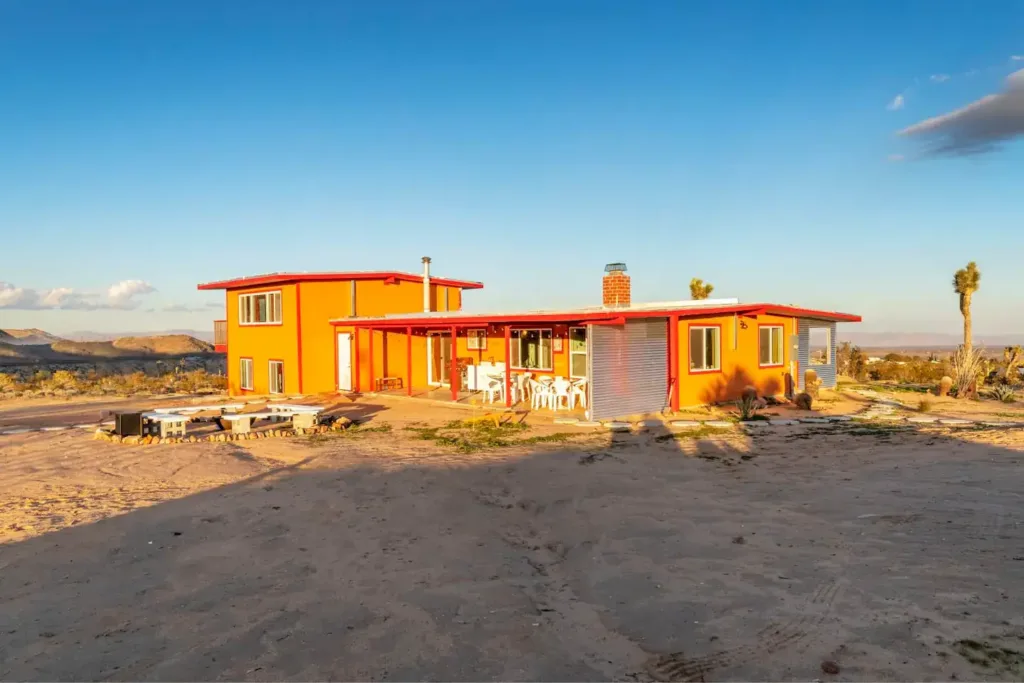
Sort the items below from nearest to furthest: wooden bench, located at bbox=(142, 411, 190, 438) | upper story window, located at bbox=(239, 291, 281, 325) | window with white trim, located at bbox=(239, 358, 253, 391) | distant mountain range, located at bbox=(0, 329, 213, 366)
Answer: wooden bench, located at bbox=(142, 411, 190, 438) < upper story window, located at bbox=(239, 291, 281, 325) < window with white trim, located at bbox=(239, 358, 253, 391) < distant mountain range, located at bbox=(0, 329, 213, 366)

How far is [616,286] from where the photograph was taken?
1608 cm

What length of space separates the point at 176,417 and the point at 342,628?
31.1 feet

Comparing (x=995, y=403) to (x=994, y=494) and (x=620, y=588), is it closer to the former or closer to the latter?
(x=994, y=494)

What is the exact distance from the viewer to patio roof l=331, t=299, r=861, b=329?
13801 millimetres

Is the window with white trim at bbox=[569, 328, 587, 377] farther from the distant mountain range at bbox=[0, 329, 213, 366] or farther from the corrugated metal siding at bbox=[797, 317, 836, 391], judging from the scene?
the distant mountain range at bbox=[0, 329, 213, 366]

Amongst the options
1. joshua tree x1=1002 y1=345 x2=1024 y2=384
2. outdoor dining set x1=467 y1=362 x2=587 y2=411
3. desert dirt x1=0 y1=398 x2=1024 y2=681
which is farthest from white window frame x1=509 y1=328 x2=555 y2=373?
joshua tree x1=1002 y1=345 x2=1024 y2=384

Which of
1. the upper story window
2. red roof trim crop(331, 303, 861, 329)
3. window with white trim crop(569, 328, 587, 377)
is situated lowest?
window with white trim crop(569, 328, 587, 377)

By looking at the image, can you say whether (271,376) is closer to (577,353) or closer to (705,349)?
(577,353)

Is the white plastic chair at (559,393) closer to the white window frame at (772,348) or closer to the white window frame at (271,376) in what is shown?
the white window frame at (772,348)

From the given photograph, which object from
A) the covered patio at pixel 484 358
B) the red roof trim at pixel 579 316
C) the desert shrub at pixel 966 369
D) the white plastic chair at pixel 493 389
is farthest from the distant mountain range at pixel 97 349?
the desert shrub at pixel 966 369

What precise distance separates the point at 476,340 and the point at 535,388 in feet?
13.3

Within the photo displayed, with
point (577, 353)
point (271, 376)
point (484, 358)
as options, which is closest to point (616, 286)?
point (577, 353)

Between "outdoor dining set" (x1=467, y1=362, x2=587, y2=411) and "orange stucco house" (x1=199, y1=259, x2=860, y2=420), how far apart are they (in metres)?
0.25

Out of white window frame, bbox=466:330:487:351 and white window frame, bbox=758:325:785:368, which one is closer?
white window frame, bbox=758:325:785:368
